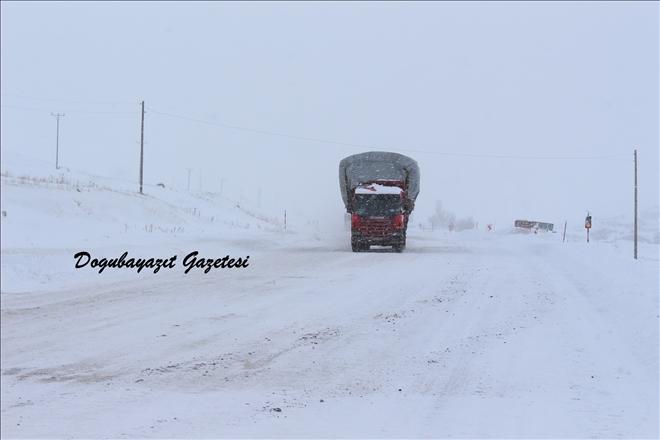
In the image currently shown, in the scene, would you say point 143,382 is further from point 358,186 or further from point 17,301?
point 358,186

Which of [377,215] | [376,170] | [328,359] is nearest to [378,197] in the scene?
[377,215]

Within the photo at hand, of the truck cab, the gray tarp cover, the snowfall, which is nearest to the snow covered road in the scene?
the snowfall

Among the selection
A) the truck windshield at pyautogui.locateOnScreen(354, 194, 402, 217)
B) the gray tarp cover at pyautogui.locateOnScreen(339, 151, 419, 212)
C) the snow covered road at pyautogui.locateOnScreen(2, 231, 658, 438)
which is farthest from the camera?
the gray tarp cover at pyautogui.locateOnScreen(339, 151, 419, 212)

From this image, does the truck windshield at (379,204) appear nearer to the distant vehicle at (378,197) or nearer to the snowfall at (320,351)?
the distant vehicle at (378,197)

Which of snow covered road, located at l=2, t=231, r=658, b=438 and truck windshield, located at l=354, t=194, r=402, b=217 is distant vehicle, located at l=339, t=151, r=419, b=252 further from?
snow covered road, located at l=2, t=231, r=658, b=438

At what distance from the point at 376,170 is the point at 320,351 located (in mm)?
18250

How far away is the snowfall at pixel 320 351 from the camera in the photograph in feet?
17.2

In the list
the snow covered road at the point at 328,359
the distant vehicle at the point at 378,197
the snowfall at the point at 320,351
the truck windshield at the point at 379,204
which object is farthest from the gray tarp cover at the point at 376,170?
the snow covered road at the point at 328,359

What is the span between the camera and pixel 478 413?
17.8 feet

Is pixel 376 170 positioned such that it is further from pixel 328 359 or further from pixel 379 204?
pixel 328 359

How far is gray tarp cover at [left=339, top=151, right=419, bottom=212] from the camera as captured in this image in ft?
82.7

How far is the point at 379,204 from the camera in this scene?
77.7 ft

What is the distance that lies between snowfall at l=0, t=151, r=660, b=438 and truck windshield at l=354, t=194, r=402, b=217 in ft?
25.7

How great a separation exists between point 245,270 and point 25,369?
930 centimetres
